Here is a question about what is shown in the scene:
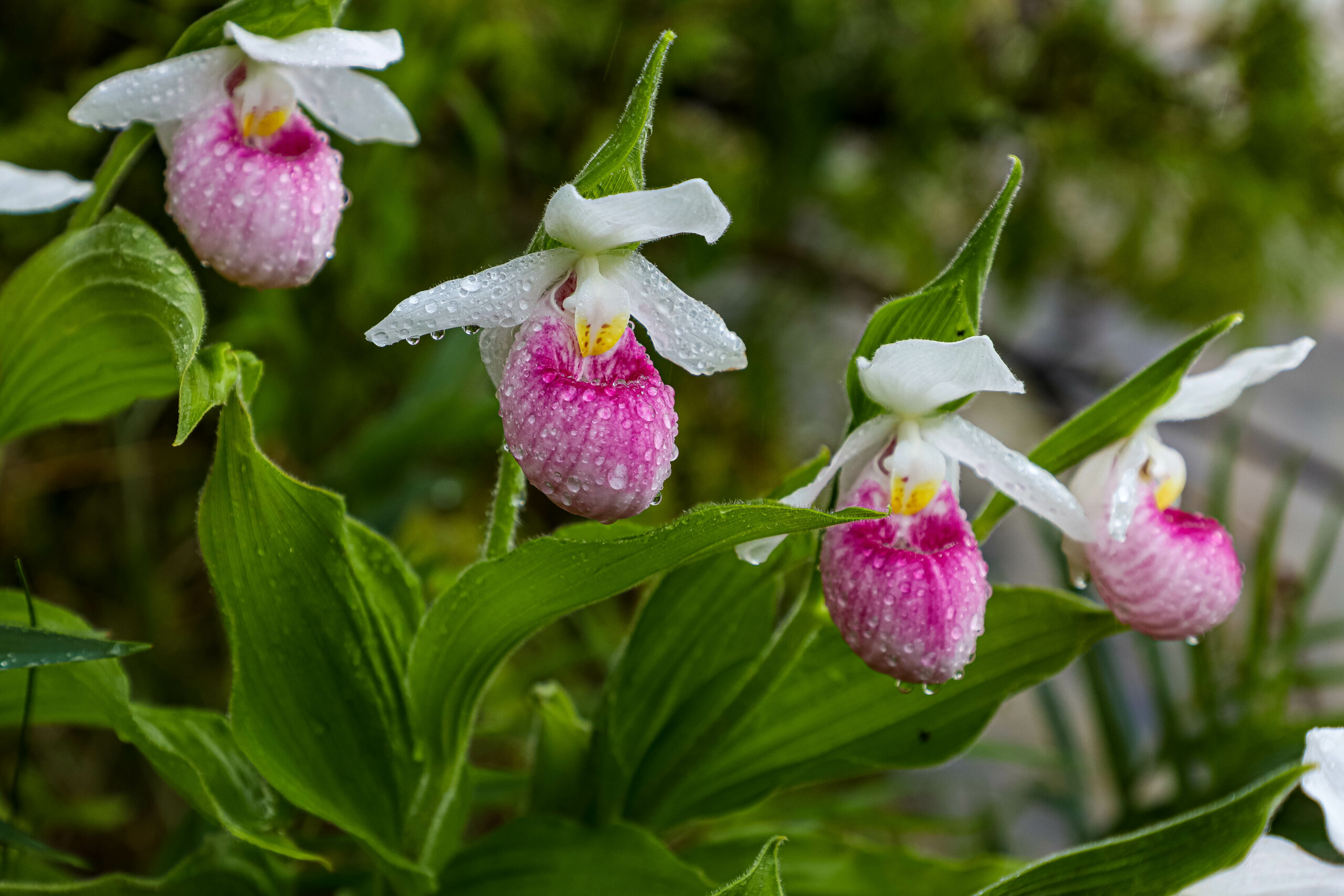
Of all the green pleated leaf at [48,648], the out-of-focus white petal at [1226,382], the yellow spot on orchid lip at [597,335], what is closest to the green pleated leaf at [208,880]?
the green pleated leaf at [48,648]

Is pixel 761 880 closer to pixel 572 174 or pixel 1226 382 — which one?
pixel 1226 382

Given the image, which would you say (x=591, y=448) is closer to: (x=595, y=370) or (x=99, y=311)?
(x=595, y=370)

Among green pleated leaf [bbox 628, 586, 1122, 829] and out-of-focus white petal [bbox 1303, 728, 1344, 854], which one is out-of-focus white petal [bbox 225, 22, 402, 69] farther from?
out-of-focus white petal [bbox 1303, 728, 1344, 854]

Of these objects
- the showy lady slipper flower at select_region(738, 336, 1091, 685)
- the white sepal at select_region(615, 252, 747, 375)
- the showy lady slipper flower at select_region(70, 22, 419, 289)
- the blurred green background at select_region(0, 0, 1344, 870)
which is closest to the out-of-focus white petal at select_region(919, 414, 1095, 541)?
the showy lady slipper flower at select_region(738, 336, 1091, 685)

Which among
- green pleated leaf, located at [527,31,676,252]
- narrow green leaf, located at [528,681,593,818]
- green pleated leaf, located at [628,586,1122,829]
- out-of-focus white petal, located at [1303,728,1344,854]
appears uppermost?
green pleated leaf, located at [527,31,676,252]

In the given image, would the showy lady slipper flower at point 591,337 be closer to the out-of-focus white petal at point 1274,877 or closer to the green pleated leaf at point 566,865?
the green pleated leaf at point 566,865

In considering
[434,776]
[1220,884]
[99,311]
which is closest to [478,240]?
[99,311]
